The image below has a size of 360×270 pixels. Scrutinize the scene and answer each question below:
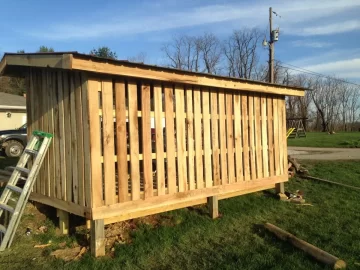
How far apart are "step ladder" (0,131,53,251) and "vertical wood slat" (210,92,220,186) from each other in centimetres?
258

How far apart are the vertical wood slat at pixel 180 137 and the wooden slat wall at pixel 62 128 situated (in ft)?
4.60

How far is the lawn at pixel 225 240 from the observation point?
4176mm

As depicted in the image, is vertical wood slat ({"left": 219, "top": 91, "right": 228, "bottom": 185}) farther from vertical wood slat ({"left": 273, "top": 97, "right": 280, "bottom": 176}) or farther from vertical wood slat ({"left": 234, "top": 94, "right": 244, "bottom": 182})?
vertical wood slat ({"left": 273, "top": 97, "right": 280, "bottom": 176})

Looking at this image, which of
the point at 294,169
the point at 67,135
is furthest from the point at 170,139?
the point at 294,169

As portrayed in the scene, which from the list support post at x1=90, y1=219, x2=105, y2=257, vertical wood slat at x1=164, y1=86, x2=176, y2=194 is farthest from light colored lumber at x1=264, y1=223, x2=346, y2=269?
support post at x1=90, y1=219, x2=105, y2=257

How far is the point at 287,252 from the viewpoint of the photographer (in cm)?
451

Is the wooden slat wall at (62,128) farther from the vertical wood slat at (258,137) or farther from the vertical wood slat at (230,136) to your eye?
the vertical wood slat at (258,137)

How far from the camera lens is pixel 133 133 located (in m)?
4.63

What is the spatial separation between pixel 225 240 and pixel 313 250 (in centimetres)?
122

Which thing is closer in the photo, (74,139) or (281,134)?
(74,139)

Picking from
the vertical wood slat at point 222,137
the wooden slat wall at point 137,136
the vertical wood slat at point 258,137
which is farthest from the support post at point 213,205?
the vertical wood slat at point 258,137

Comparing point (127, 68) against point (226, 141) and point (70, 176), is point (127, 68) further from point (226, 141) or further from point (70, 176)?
point (226, 141)

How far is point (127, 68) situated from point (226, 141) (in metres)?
2.50

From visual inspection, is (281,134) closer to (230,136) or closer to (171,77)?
Answer: (230,136)
